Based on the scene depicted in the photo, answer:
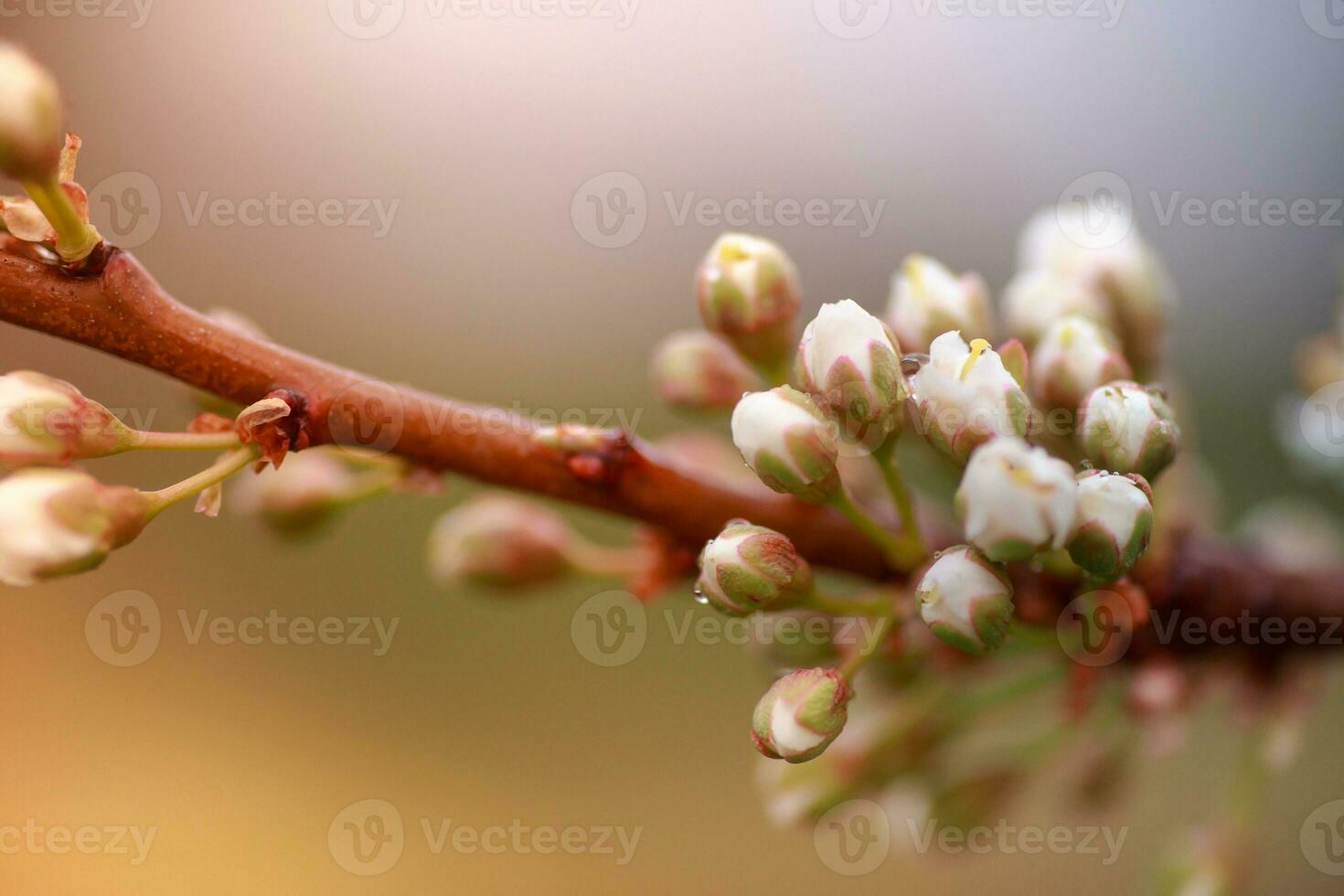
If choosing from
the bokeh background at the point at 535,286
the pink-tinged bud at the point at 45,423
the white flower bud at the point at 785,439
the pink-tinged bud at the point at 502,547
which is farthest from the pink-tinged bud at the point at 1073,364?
the bokeh background at the point at 535,286

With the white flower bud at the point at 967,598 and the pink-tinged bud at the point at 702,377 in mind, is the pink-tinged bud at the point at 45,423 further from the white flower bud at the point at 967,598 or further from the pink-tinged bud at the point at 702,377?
the white flower bud at the point at 967,598

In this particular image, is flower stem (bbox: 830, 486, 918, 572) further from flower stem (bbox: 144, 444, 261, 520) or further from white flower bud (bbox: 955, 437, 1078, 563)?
flower stem (bbox: 144, 444, 261, 520)

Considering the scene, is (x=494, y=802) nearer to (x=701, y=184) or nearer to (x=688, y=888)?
(x=688, y=888)

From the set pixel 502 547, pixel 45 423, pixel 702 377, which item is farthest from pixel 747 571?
pixel 45 423

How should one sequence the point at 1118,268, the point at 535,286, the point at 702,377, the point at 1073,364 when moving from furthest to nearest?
1. the point at 535,286
2. the point at 1118,268
3. the point at 702,377
4. the point at 1073,364

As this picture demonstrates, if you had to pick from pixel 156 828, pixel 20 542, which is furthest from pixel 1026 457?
pixel 156 828

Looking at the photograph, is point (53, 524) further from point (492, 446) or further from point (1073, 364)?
point (1073, 364)
